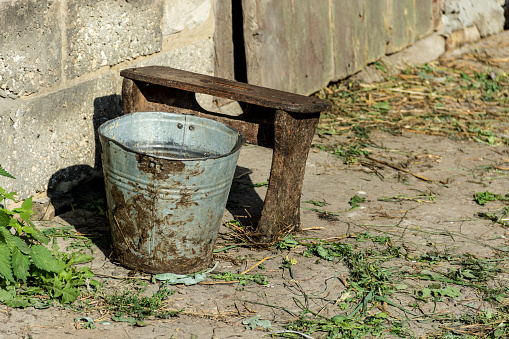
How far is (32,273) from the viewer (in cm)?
275

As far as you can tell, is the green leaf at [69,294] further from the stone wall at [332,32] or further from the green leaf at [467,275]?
the stone wall at [332,32]

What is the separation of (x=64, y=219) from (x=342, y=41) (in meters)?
3.61

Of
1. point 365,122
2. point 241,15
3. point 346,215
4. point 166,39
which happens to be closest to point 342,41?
point 365,122

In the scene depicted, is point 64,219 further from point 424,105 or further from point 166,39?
point 424,105

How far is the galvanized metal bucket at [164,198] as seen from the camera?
2.75 metres

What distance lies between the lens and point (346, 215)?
12.5 ft

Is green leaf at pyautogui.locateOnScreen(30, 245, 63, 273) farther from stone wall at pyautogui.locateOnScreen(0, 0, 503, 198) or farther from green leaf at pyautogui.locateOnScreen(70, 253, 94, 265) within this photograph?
stone wall at pyautogui.locateOnScreen(0, 0, 503, 198)

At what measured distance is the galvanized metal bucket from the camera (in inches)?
108

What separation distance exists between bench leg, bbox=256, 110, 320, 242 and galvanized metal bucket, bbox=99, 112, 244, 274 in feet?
0.86

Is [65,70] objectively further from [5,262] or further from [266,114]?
[5,262]

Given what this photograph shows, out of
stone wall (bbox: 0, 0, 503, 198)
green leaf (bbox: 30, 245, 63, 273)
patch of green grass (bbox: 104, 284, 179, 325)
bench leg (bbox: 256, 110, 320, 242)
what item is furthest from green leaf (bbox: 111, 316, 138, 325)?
stone wall (bbox: 0, 0, 503, 198)

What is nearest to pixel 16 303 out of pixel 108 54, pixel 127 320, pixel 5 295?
pixel 5 295

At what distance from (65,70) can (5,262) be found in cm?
132

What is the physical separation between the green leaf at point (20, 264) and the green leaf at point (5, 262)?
0.02m
